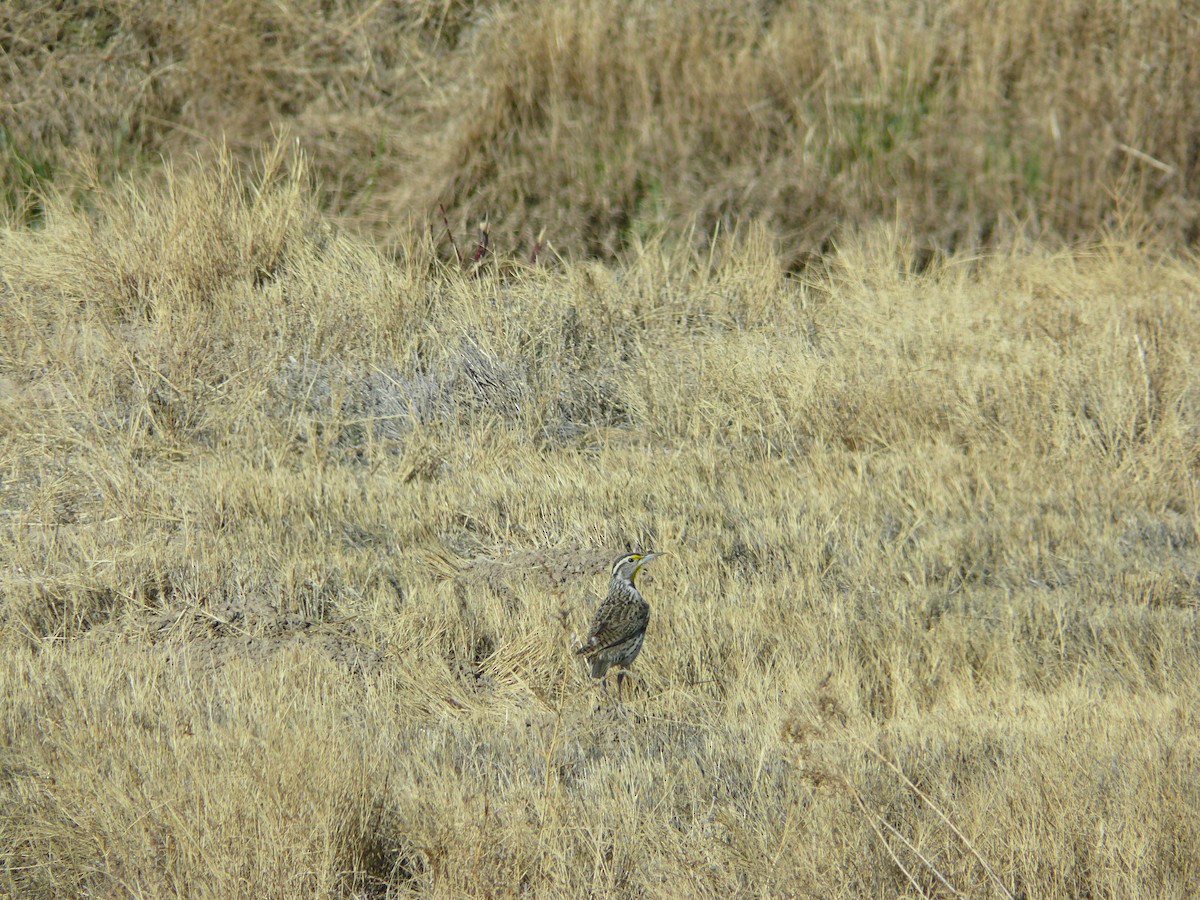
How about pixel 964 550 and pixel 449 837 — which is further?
pixel 964 550

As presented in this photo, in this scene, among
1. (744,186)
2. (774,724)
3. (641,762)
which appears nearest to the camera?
(641,762)

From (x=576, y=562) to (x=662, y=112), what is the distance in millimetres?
5310

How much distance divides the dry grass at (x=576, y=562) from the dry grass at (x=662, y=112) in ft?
2.40

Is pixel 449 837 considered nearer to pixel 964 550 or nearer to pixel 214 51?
pixel 964 550

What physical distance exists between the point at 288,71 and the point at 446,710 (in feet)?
24.0

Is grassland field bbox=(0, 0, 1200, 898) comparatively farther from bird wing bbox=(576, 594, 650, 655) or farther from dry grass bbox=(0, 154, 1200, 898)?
bird wing bbox=(576, 594, 650, 655)

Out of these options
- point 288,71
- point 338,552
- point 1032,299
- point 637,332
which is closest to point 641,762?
point 338,552

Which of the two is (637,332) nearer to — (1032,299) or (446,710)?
(1032,299)

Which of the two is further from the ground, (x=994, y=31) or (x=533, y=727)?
(x=994, y=31)

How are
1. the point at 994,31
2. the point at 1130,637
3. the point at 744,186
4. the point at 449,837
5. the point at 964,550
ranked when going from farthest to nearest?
the point at 994,31 → the point at 744,186 → the point at 964,550 → the point at 1130,637 → the point at 449,837

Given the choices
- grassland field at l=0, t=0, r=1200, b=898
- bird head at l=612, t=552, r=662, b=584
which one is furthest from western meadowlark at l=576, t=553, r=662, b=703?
grassland field at l=0, t=0, r=1200, b=898

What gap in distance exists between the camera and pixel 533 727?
17.6 feet

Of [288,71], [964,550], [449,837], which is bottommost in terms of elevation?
[964,550]

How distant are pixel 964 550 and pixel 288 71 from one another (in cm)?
722
